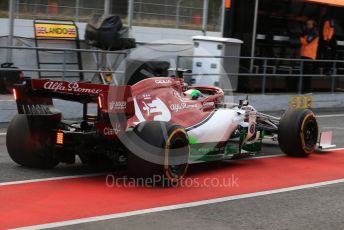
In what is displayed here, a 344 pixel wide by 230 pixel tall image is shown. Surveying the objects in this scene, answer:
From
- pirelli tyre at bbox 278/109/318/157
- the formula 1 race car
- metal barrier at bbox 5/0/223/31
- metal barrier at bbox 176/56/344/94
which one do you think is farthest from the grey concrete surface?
metal barrier at bbox 5/0/223/31

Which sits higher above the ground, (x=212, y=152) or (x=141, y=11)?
(x=141, y=11)

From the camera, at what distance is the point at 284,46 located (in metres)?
19.3

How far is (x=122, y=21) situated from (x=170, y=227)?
11.6 meters

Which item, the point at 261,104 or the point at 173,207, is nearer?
the point at 173,207

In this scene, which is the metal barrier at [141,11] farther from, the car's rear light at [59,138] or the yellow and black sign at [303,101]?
the car's rear light at [59,138]

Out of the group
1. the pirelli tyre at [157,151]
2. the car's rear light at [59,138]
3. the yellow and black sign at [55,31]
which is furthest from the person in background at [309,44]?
the car's rear light at [59,138]

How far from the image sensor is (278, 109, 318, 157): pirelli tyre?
9977 mm

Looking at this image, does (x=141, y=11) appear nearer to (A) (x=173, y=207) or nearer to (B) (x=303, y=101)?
(B) (x=303, y=101)

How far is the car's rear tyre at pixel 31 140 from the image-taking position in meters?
8.05

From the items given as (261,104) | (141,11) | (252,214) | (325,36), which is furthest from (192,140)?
(325,36)

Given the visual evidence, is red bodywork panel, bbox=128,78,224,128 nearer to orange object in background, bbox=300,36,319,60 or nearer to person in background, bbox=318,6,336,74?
orange object in background, bbox=300,36,319,60

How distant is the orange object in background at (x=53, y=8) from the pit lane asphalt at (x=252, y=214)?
8439mm

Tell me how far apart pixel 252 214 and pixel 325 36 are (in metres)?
14.3

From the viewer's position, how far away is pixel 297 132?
32.7 ft
